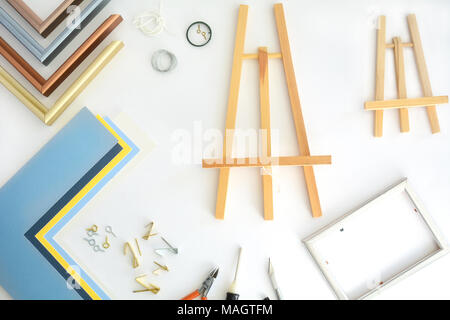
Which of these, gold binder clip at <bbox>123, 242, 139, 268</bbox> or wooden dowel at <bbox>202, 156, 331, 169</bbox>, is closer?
wooden dowel at <bbox>202, 156, 331, 169</bbox>

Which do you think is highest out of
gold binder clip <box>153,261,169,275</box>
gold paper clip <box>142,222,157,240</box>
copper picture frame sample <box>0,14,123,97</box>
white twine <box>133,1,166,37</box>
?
white twine <box>133,1,166,37</box>

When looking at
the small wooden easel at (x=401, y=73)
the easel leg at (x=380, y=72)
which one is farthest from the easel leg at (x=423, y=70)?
the easel leg at (x=380, y=72)

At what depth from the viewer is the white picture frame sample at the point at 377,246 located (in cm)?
144

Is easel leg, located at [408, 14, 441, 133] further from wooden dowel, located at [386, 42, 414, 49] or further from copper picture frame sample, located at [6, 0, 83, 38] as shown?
copper picture frame sample, located at [6, 0, 83, 38]

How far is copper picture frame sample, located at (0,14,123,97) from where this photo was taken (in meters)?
1.44

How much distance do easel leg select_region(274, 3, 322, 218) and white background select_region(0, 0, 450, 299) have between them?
36 mm

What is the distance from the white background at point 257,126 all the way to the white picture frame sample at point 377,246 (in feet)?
0.21

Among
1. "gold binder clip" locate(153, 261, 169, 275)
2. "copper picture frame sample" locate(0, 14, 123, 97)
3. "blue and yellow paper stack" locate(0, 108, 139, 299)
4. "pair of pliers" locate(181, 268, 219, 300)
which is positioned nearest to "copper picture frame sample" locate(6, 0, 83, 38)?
"copper picture frame sample" locate(0, 14, 123, 97)

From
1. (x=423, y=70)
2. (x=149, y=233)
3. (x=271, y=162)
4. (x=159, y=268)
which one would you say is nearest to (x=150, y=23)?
(x=271, y=162)

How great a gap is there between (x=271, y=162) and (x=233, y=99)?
0.95 feet

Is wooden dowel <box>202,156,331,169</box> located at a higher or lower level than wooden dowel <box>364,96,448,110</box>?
lower

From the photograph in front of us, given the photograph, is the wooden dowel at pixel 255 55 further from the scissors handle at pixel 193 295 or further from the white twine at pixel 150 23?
the scissors handle at pixel 193 295

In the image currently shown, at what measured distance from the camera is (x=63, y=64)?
4.83 ft
